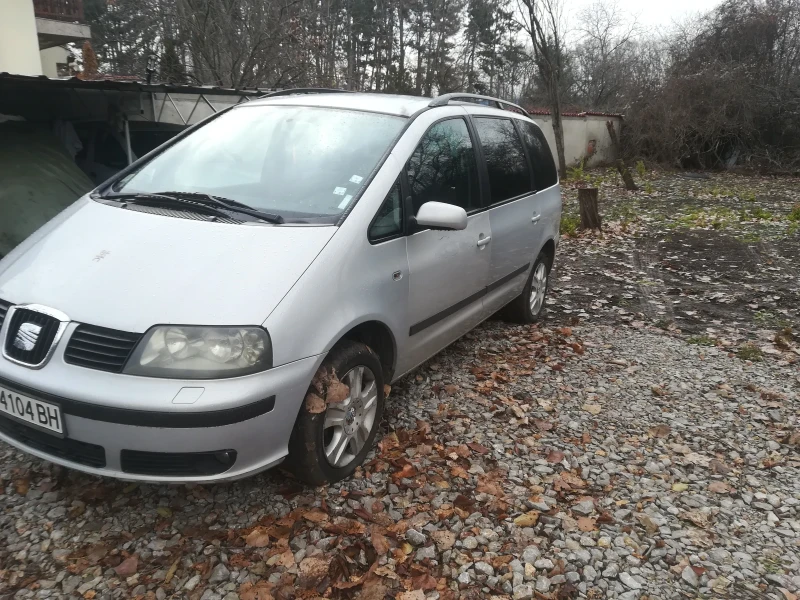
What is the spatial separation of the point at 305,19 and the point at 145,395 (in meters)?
15.9

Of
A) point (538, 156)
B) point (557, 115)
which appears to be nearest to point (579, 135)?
point (557, 115)

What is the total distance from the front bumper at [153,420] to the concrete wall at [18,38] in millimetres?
13561

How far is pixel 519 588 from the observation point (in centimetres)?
243

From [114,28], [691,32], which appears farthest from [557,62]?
[114,28]

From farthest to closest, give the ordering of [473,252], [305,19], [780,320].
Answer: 1. [305,19]
2. [780,320]
3. [473,252]

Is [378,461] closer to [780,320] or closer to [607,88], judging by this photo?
[780,320]

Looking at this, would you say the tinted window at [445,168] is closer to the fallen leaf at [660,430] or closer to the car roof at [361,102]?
the car roof at [361,102]

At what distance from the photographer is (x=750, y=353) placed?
4980 mm

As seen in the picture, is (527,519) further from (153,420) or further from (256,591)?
(153,420)

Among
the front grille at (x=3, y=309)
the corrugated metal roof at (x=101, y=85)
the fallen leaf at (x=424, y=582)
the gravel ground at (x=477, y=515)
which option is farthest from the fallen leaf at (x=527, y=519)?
the corrugated metal roof at (x=101, y=85)

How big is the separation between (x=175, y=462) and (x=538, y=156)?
13.5ft

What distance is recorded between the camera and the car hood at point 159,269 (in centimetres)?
240

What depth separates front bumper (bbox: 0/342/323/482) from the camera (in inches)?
88.9

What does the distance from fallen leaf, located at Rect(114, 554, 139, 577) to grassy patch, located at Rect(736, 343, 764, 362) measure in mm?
4610
